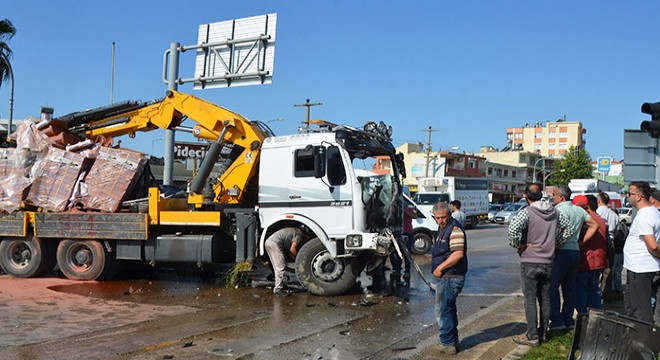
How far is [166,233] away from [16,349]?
16.4 ft

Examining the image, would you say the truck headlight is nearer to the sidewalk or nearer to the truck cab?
the truck cab

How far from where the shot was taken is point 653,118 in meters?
6.98

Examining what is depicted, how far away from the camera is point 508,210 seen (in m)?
45.6

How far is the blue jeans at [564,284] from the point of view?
7109mm

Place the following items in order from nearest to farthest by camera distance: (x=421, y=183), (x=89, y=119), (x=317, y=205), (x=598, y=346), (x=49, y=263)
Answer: (x=598, y=346), (x=317, y=205), (x=49, y=263), (x=89, y=119), (x=421, y=183)

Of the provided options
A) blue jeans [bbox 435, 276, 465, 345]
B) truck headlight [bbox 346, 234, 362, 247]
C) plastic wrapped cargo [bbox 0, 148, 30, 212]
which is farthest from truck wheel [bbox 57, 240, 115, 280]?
blue jeans [bbox 435, 276, 465, 345]

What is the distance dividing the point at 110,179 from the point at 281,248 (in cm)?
385

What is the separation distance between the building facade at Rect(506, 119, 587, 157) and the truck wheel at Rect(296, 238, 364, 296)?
480 ft

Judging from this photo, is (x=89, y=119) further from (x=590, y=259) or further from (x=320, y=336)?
(x=590, y=259)

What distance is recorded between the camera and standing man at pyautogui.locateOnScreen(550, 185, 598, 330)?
7109 mm

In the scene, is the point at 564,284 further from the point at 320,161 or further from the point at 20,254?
the point at 20,254

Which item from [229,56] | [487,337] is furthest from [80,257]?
[487,337]

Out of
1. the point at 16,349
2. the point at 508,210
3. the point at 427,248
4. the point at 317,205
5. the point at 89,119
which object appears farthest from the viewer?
the point at 508,210

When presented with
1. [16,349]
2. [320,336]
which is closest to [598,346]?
[320,336]
